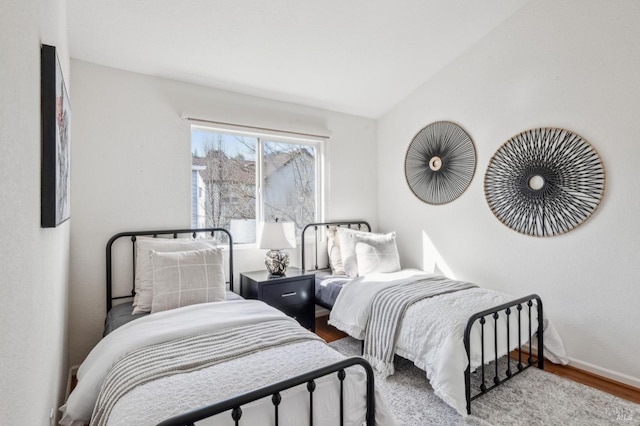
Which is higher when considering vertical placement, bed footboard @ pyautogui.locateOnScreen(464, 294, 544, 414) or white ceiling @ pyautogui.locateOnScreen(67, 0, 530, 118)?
white ceiling @ pyautogui.locateOnScreen(67, 0, 530, 118)

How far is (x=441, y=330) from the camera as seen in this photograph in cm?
214

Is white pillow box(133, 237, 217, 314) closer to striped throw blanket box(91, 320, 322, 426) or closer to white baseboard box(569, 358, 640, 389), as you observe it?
striped throw blanket box(91, 320, 322, 426)

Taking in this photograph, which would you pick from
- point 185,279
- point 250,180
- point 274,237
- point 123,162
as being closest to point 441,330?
point 274,237

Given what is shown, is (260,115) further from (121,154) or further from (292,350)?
(292,350)

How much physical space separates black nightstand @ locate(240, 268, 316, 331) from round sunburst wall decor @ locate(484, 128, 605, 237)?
1893 mm

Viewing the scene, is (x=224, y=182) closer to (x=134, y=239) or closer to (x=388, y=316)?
(x=134, y=239)

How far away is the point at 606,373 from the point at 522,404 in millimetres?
932

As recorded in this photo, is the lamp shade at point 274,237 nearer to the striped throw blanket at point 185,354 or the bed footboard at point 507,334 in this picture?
the striped throw blanket at point 185,354

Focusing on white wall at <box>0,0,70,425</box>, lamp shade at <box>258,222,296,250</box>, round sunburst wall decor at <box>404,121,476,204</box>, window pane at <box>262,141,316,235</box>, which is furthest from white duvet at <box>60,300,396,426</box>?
round sunburst wall decor at <box>404,121,476,204</box>

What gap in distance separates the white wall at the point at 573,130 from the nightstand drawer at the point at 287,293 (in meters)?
1.53

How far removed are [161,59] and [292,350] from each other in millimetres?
2397

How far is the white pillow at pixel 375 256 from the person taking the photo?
10.9 ft

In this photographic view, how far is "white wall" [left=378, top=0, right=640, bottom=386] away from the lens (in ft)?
7.90

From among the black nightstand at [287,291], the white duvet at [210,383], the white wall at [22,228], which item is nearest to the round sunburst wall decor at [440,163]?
the black nightstand at [287,291]
